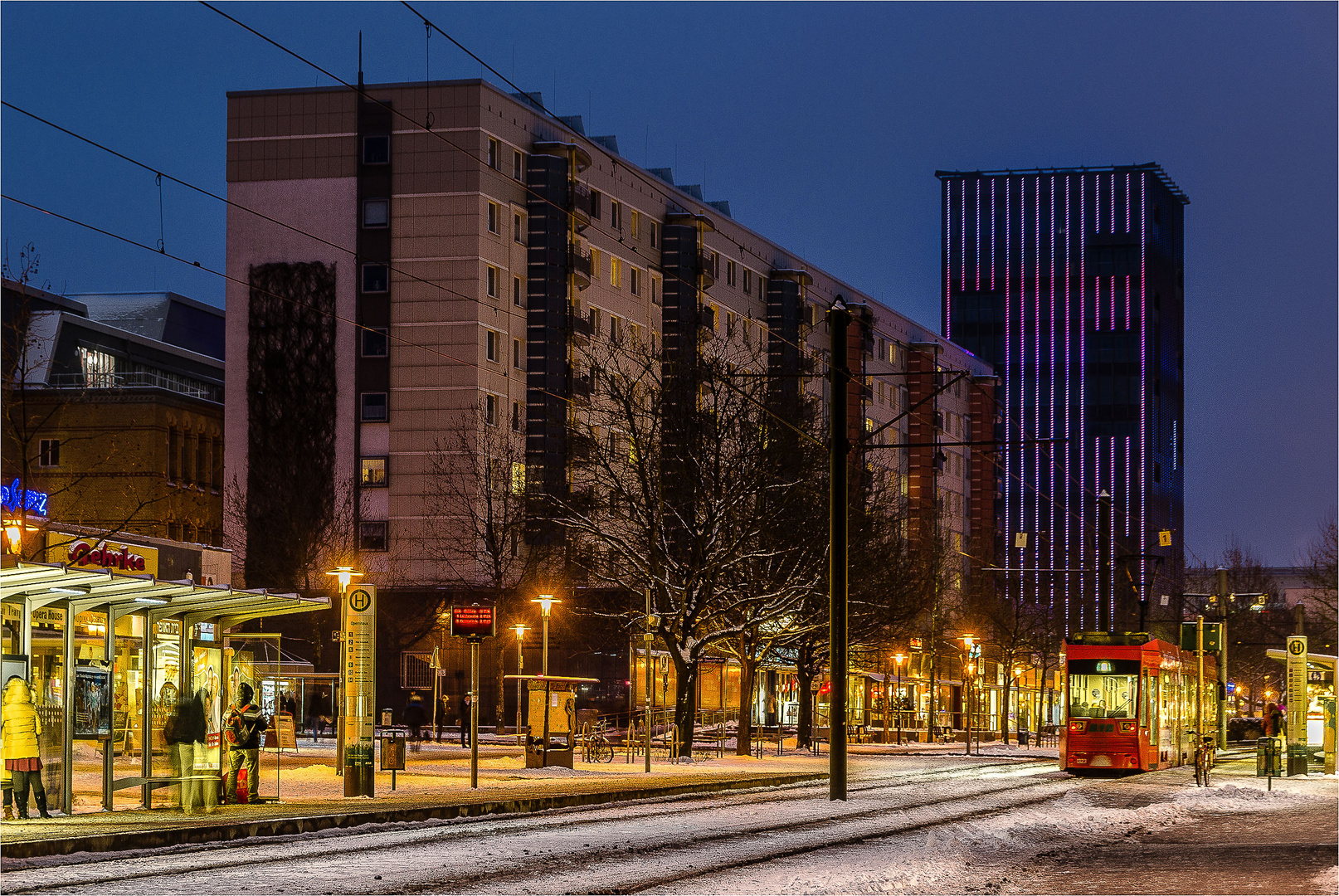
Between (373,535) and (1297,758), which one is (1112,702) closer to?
(1297,758)

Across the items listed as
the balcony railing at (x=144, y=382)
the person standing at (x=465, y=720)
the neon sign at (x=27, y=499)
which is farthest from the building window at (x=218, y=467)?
the neon sign at (x=27, y=499)

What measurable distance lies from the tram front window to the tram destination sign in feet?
49.6

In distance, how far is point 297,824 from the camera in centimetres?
2100

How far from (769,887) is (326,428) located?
6179 centimetres

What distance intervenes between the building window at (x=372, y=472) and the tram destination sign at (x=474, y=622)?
43.9 m

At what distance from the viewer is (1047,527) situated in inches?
6673

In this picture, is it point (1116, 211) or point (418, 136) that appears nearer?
point (418, 136)

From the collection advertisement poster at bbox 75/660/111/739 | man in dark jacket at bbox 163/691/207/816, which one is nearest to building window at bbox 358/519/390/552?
advertisement poster at bbox 75/660/111/739

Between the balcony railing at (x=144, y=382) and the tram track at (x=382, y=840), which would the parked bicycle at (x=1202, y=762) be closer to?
the tram track at (x=382, y=840)

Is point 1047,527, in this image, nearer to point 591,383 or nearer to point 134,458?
point 591,383

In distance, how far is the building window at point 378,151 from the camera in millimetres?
74625

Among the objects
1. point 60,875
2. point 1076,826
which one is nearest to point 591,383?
point 1076,826

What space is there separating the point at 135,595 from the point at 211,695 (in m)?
7.69

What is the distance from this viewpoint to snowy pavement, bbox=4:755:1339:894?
1495 centimetres
